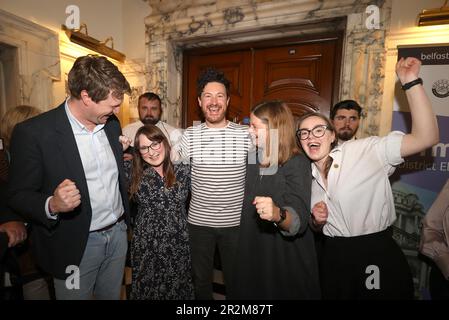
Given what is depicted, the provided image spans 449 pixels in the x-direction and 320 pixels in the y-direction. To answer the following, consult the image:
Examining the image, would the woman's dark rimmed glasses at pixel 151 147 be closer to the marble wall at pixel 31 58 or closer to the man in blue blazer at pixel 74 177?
the man in blue blazer at pixel 74 177

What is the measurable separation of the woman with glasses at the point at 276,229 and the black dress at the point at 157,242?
0.51 m

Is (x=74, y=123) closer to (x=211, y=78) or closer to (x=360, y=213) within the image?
(x=211, y=78)

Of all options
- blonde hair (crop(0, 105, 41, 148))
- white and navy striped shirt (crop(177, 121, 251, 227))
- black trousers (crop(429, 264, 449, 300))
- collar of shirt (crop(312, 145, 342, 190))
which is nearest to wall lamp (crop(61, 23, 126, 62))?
blonde hair (crop(0, 105, 41, 148))

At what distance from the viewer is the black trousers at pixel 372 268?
1380 millimetres

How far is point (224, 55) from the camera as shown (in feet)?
11.4

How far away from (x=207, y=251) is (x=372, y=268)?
110 centimetres

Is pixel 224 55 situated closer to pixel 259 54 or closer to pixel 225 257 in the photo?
pixel 259 54

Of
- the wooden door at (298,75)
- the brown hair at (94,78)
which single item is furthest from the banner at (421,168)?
the brown hair at (94,78)

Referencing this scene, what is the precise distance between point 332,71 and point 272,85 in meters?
0.70

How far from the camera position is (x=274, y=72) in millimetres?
3199
